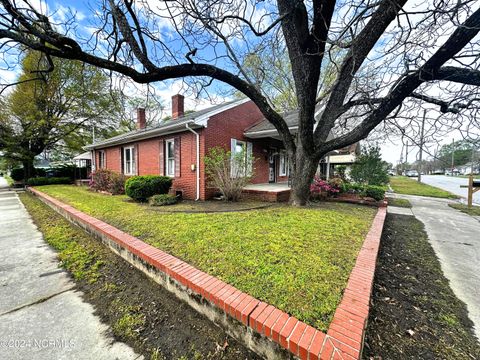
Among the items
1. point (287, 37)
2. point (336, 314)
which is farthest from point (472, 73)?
point (336, 314)

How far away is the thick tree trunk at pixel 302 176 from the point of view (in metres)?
6.41

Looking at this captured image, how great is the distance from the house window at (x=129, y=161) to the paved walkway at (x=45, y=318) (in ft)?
28.6

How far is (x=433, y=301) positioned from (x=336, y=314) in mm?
1684

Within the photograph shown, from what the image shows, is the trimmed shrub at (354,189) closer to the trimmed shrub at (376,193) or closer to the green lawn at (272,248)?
the trimmed shrub at (376,193)

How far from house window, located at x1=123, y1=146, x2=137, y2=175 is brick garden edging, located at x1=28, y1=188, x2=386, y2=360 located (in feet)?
33.4

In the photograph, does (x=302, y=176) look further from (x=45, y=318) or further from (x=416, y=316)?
(x=45, y=318)

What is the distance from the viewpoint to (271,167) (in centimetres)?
1195

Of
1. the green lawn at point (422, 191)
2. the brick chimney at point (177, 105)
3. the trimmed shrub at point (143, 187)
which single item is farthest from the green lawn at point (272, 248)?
the green lawn at point (422, 191)

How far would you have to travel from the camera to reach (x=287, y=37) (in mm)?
5191

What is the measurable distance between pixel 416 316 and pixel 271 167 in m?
9.99

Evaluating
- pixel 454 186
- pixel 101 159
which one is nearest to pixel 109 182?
pixel 101 159

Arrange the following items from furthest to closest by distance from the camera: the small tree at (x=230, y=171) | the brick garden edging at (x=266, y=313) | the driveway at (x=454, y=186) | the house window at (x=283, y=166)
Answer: the driveway at (x=454, y=186) → the house window at (x=283, y=166) → the small tree at (x=230, y=171) → the brick garden edging at (x=266, y=313)

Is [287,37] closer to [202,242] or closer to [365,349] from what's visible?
[202,242]

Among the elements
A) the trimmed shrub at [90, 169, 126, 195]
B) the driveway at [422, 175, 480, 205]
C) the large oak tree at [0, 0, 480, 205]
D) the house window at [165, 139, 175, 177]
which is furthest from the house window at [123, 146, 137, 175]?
the driveway at [422, 175, 480, 205]
